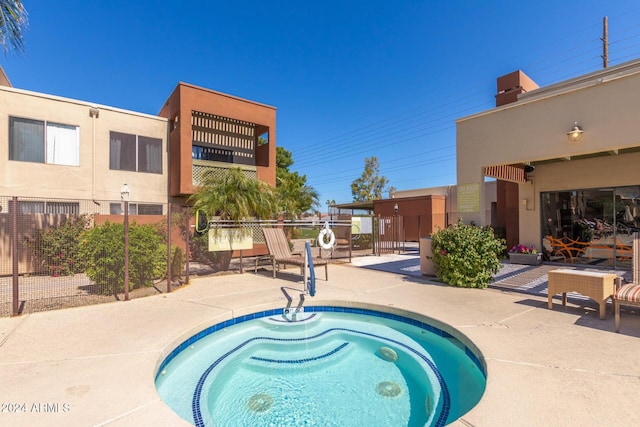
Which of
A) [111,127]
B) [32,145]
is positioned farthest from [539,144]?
[32,145]

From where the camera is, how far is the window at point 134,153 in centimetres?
1192

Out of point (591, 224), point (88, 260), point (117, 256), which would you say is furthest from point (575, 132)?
point (88, 260)

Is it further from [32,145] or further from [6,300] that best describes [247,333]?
[32,145]

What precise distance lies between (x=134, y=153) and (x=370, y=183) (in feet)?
98.8

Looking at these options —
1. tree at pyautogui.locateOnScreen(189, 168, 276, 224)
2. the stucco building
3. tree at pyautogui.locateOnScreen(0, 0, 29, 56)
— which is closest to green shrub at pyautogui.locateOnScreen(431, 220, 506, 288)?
the stucco building

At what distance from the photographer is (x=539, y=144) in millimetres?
7410

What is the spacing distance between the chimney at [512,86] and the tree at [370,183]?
26.9 metres

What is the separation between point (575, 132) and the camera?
6730 mm

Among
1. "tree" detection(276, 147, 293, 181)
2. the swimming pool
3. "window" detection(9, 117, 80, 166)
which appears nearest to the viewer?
the swimming pool

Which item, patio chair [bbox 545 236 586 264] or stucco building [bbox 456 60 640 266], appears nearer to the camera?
stucco building [bbox 456 60 640 266]

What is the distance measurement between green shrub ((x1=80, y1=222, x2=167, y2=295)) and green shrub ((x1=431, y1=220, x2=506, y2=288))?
21.0ft

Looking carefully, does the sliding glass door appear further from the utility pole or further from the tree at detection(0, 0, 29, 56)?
the tree at detection(0, 0, 29, 56)

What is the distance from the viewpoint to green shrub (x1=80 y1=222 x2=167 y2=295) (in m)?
5.96

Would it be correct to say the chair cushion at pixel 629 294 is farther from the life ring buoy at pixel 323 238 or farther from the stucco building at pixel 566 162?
the life ring buoy at pixel 323 238
